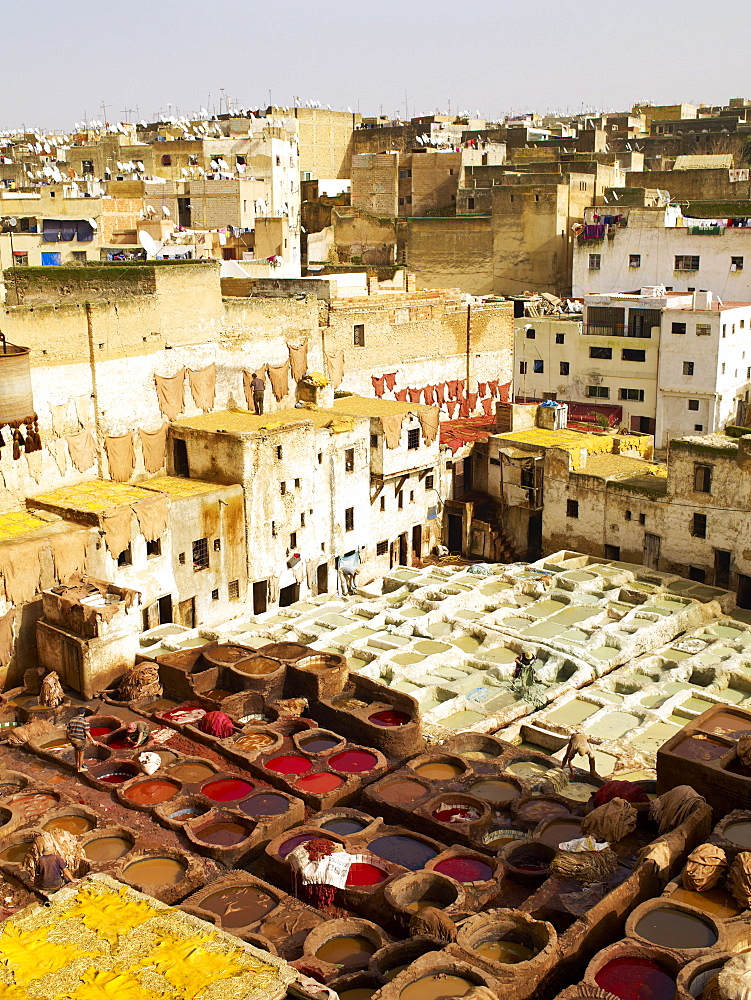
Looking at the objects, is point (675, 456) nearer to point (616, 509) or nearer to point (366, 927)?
point (616, 509)

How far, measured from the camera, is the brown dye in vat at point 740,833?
1594 centimetres

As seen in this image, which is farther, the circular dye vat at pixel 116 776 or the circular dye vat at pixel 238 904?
the circular dye vat at pixel 116 776

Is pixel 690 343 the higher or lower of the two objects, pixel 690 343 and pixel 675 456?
the higher

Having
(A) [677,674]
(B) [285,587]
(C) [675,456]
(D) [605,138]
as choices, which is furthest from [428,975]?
(D) [605,138]

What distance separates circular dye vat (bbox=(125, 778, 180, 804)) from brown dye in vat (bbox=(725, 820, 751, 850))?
969 centimetres

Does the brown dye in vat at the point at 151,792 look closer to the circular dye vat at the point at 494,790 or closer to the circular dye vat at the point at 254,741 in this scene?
the circular dye vat at the point at 254,741

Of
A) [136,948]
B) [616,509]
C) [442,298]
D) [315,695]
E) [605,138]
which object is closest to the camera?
[136,948]

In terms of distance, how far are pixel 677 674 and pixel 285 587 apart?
12450 millimetres

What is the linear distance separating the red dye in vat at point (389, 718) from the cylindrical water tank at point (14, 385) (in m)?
10.5

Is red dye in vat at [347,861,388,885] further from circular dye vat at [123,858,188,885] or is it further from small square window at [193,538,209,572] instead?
small square window at [193,538,209,572]

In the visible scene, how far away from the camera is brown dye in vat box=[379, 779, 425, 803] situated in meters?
19.6

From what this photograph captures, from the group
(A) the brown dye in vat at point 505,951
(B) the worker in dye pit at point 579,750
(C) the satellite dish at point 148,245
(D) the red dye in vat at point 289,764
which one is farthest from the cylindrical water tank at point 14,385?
(C) the satellite dish at point 148,245

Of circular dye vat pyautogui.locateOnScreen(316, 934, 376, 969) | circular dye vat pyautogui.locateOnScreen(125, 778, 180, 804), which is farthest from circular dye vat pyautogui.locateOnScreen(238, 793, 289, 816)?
circular dye vat pyautogui.locateOnScreen(316, 934, 376, 969)

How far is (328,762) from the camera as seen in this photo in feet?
68.9
